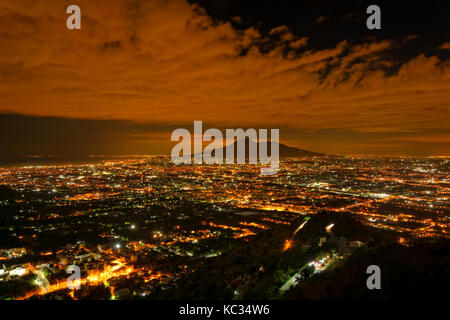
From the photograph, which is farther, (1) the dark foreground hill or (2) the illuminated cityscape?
(2) the illuminated cityscape

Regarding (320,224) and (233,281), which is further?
(320,224)

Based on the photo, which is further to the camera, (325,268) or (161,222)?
(161,222)

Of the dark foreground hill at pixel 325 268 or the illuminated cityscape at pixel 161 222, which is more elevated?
the dark foreground hill at pixel 325 268

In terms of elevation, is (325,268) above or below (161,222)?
above

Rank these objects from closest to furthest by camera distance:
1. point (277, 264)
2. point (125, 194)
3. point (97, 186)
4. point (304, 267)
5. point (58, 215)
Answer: point (304, 267)
point (277, 264)
point (58, 215)
point (125, 194)
point (97, 186)

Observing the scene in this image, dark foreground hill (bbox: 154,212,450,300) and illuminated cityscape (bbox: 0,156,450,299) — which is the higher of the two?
dark foreground hill (bbox: 154,212,450,300)

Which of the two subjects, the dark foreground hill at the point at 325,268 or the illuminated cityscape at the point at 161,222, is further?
the illuminated cityscape at the point at 161,222

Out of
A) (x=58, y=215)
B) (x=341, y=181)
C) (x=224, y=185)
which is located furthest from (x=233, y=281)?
(x=341, y=181)
